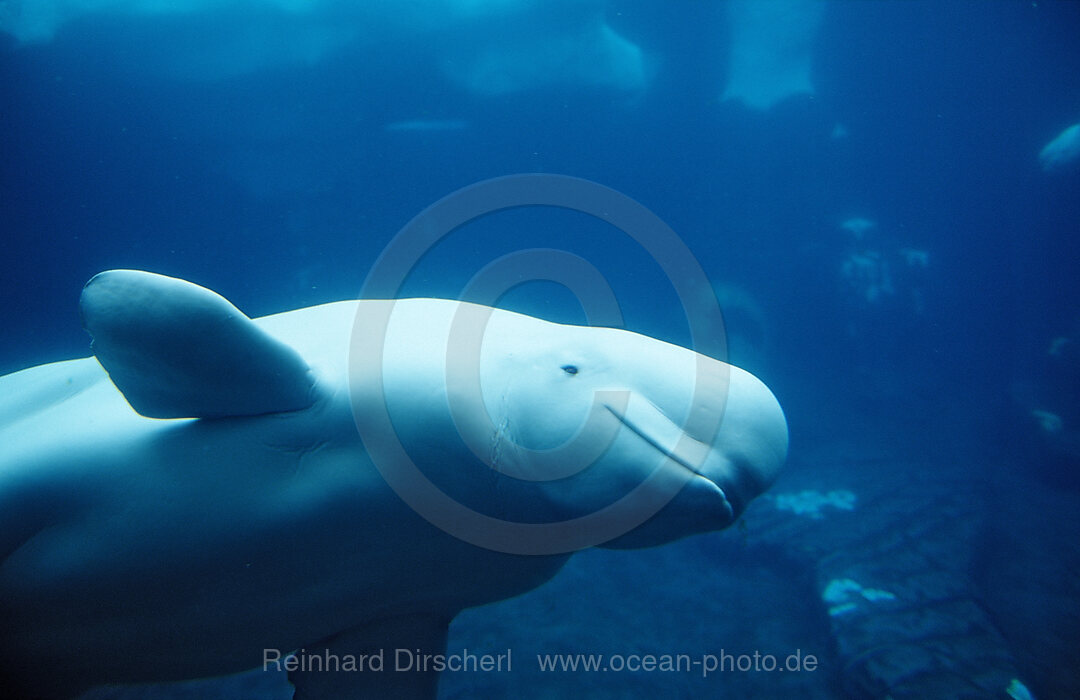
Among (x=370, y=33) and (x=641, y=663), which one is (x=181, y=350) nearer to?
(x=641, y=663)

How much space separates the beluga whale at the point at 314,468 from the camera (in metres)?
2.03

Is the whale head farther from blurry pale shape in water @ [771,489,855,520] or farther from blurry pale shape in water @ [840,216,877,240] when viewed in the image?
blurry pale shape in water @ [840,216,877,240]

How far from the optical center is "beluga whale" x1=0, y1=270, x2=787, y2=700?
2033mm

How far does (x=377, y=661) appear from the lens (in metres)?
2.90

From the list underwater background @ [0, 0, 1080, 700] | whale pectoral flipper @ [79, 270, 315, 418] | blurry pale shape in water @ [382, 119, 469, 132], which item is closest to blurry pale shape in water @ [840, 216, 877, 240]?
underwater background @ [0, 0, 1080, 700]

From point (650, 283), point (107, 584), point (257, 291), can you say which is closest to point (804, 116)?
point (650, 283)

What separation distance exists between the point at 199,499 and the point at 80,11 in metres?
13.3

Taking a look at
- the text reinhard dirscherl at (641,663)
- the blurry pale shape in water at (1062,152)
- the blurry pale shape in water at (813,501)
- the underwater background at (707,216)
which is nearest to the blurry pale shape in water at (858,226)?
the underwater background at (707,216)

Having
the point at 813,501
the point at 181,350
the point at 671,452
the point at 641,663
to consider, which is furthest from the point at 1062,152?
the point at 181,350

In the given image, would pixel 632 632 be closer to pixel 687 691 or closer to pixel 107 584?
pixel 687 691

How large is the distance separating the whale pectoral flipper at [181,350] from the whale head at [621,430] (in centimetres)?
71

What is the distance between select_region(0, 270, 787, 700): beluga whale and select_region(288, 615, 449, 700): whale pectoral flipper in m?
0.45

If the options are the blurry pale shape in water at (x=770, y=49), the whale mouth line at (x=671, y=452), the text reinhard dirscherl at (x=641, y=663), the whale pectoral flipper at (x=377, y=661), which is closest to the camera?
the whale mouth line at (x=671, y=452)

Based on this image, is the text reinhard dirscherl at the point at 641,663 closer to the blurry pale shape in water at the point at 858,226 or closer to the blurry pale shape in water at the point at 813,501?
the blurry pale shape in water at the point at 813,501
